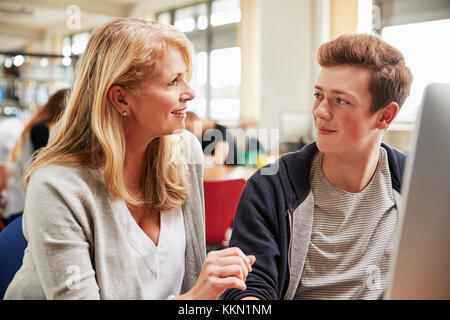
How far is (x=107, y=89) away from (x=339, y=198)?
556 millimetres

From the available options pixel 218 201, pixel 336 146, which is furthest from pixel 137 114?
pixel 218 201

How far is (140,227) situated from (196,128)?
37 cm

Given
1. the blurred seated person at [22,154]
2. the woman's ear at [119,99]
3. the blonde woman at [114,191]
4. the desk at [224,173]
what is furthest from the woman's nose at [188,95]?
the blurred seated person at [22,154]

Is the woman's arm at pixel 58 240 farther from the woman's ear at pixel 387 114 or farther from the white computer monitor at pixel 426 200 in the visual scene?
the woman's ear at pixel 387 114

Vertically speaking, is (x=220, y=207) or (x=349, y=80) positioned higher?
(x=349, y=80)

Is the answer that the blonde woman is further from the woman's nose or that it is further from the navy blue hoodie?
the navy blue hoodie

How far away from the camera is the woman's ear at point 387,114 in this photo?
38.1 inches

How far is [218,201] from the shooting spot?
81.0 inches

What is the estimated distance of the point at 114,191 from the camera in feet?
2.82

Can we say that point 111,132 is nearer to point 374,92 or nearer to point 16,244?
point 16,244

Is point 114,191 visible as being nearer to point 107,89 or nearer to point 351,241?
point 107,89

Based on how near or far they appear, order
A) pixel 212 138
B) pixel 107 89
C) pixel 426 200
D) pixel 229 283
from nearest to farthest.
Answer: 1. pixel 426 200
2. pixel 229 283
3. pixel 107 89
4. pixel 212 138

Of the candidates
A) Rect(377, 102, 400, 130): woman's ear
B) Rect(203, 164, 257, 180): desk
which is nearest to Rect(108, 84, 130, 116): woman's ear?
Rect(377, 102, 400, 130): woman's ear

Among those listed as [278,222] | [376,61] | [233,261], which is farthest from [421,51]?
[233,261]
